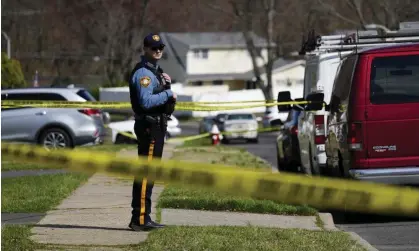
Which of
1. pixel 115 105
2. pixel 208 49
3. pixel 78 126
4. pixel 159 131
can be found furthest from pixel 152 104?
pixel 208 49

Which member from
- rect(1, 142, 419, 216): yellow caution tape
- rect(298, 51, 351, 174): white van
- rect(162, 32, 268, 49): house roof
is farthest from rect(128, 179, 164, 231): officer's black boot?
rect(162, 32, 268, 49): house roof

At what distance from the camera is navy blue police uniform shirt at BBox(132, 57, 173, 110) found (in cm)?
923

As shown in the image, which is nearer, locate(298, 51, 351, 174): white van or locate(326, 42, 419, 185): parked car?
locate(326, 42, 419, 185): parked car

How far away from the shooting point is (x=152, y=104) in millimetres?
9211

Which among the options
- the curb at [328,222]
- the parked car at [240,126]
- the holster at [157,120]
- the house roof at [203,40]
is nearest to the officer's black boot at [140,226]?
the holster at [157,120]

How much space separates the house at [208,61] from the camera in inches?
3356

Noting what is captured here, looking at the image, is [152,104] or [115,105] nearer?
[152,104]

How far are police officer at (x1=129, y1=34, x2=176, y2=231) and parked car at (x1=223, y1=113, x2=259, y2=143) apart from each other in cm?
3131

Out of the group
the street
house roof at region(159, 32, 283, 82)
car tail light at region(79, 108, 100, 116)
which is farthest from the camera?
house roof at region(159, 32, 283, 82)

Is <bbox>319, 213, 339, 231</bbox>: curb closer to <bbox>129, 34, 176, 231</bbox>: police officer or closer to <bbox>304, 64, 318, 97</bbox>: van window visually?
<bbox>129, 34, 176, 231</bbox>: police officer

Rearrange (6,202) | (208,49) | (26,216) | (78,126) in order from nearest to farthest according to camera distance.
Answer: (26,216), (6,202), (78,126), (208,49)

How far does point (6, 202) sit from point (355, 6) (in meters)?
32.2

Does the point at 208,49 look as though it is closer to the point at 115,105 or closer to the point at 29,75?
the point at 29,75

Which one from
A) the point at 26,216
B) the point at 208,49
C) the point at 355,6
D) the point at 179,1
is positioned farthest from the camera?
the point at 208,49
